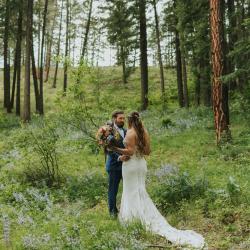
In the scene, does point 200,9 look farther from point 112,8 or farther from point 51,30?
point 51,30

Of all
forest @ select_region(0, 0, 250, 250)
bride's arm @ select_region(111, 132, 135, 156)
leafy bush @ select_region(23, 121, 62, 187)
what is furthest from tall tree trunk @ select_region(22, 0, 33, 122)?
bride's arm @ select_region(111, 132, 135, 156)

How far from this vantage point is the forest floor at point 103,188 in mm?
8148

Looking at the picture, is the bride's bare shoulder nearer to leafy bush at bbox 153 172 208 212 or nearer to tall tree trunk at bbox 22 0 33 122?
leafy bush at bbox 153 172 208 212

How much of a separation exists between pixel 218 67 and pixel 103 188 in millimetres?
5845

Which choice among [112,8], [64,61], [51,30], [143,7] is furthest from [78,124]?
[51,30]

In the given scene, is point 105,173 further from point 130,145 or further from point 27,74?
point 27,74

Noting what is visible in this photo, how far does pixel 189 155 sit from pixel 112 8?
94.1ft

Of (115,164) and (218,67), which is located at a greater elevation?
(218,67)

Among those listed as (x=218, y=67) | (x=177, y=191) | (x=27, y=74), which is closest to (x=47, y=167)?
(x=177, y=191)

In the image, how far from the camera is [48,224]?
9.23 metres

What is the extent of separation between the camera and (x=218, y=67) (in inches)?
581

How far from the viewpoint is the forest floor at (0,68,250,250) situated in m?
8.15

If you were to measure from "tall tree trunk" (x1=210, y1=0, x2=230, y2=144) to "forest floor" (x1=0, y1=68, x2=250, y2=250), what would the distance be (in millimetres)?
670

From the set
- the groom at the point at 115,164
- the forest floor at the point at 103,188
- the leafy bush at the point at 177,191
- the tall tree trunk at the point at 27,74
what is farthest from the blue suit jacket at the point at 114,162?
the tall tree trunk at the point at 27,74
